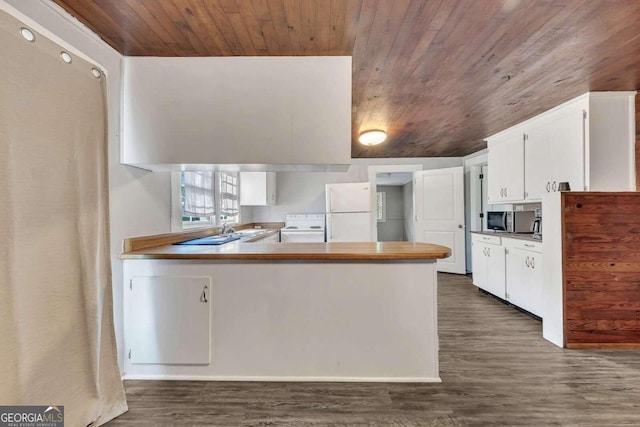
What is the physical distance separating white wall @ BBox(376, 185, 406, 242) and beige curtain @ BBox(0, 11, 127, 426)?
7898 mm

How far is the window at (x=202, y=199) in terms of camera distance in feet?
9.00

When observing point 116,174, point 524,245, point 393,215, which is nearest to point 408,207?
point 393,215

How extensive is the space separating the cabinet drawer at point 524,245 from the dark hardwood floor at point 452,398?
991 millimetres

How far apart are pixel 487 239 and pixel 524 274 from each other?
760 millimetres

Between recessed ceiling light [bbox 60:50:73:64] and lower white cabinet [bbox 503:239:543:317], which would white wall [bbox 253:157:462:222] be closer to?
lower white cabinet [bbox 503:239:543:317]

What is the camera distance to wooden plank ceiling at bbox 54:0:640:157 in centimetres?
154

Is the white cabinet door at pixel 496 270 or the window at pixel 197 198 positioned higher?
the window at pixel 197 198

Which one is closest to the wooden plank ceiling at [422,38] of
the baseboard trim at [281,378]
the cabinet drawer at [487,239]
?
the cabinet drawer at [487,239]

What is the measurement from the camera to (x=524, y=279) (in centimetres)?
321

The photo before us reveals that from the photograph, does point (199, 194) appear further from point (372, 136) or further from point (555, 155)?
point (555, 155)

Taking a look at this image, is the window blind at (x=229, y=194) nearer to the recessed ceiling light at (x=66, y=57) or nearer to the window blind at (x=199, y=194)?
the window blind at (x=199, y=194)

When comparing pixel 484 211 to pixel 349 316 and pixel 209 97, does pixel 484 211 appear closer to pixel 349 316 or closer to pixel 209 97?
pixel 349 316

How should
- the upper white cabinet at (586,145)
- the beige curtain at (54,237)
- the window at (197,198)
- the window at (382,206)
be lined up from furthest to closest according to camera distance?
1. the window at (382,206)
2. the window at (197,198)
3. the upper white cabinet at (586,145)
4. the beige curtain at (54,237)

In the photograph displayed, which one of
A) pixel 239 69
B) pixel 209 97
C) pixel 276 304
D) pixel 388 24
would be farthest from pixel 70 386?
pixel 388 24
